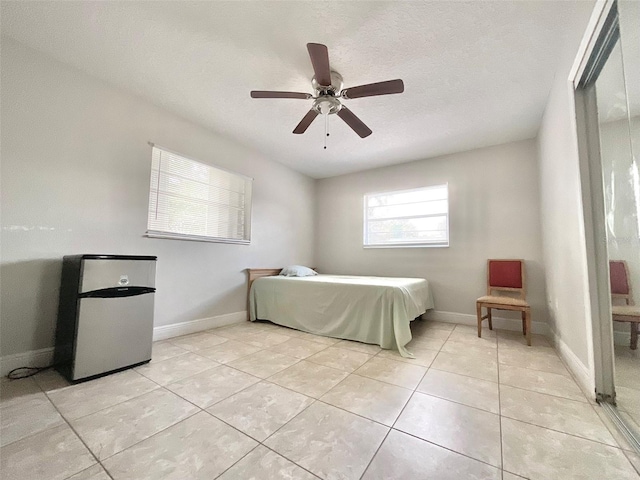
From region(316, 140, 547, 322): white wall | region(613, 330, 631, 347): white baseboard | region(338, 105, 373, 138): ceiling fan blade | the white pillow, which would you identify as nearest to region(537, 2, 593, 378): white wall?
region(613, 330, 631, 347): white baseboard

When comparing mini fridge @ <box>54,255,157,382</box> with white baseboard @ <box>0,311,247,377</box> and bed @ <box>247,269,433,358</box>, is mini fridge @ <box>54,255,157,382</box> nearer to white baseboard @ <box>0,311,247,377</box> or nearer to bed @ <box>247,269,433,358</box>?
white baseboard @ <box>0,311,247,377</box>

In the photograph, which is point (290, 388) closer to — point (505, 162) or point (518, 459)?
point (518, 459)

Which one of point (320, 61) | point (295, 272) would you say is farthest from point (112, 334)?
point (320, 61)

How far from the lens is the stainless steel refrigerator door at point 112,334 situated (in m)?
1.69

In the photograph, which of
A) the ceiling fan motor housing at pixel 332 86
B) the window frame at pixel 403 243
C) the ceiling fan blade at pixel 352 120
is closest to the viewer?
the ceiling fan motor housing at pixel 332 86

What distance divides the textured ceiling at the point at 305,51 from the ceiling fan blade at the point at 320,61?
0.26m

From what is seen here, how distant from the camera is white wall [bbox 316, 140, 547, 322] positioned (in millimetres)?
3137

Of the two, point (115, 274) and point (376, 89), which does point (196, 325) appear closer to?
point (115, 274)

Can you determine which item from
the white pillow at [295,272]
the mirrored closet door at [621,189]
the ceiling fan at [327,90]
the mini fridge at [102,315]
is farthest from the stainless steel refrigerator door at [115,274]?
the mirrored closet door at [621,189]

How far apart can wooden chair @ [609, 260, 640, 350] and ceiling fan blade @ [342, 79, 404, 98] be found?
170 centimetres

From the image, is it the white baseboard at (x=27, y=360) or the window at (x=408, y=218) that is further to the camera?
the window at (x=408, y=218)

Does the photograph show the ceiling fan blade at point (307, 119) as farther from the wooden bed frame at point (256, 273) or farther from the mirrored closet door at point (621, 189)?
the wooden bed frame at point (256, 273)

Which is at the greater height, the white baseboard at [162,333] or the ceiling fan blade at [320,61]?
the ceiling fan blade at [320,61]

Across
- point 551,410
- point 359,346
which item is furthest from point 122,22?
point 551,410
